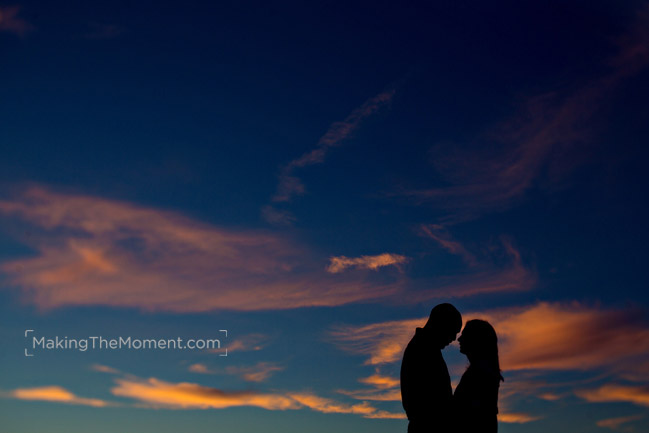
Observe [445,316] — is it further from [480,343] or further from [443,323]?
[480,343]

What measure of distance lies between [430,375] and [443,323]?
609mm

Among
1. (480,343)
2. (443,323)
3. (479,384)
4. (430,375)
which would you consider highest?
(443,323)

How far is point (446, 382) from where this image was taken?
6457 mm

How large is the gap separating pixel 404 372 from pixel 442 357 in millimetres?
480

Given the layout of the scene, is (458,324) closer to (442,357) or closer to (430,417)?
(442,357)

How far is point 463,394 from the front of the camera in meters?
6.49

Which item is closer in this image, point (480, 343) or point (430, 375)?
point (430, 375)

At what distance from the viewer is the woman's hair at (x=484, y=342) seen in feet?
21.4

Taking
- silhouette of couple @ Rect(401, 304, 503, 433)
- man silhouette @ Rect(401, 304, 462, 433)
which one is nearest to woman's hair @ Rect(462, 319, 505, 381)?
silhouette of couple @ Rect(401, 304, 503, 433)

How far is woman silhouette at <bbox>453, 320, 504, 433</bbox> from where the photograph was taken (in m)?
6.32

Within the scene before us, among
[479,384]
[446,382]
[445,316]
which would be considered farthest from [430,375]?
[445,316]

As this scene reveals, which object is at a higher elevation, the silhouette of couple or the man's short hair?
the man's short hair

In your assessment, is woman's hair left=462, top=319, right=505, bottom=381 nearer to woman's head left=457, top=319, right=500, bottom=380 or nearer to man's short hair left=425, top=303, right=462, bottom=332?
woman's head left=457, top=319, right=500, bottom=380

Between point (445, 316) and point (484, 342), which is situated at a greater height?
point (445, 316)
